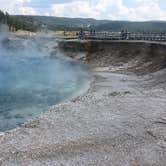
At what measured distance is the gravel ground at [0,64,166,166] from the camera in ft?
48.1


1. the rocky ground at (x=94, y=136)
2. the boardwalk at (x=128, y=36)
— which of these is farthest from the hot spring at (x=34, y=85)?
the boardwalk at (x=128, y=36)

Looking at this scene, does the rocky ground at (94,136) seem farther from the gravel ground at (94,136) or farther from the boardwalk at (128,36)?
the boardwalk at (128,36)

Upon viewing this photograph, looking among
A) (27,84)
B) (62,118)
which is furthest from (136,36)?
(62,118)

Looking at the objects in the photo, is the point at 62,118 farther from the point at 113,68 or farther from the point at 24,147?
the point at 113,68

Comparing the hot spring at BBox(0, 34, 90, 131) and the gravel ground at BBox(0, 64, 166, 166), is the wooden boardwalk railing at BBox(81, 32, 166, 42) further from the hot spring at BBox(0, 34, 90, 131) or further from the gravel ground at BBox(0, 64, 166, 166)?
the gravel ground at BBox(0, 64, 166, 166)

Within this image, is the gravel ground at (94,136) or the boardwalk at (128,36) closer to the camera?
the gravel ground at (94,136)

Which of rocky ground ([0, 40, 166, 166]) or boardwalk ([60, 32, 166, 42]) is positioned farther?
boardwalk ([60, 32, 166, 42])

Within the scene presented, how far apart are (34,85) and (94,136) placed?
21611 millimetres

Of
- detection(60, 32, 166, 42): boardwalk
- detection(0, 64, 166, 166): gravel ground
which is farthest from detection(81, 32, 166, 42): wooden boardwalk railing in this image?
detection(0, 64, 166, 166): gravel ground

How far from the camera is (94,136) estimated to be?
17.2 m

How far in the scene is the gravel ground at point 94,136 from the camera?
48.1 ft

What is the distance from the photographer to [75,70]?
5028 cm

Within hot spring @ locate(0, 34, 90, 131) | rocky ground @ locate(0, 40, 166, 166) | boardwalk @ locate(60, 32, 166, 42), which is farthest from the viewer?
boardwalk @ locate(60, 32, 166, 42)

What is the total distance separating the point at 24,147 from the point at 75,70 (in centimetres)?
3483
